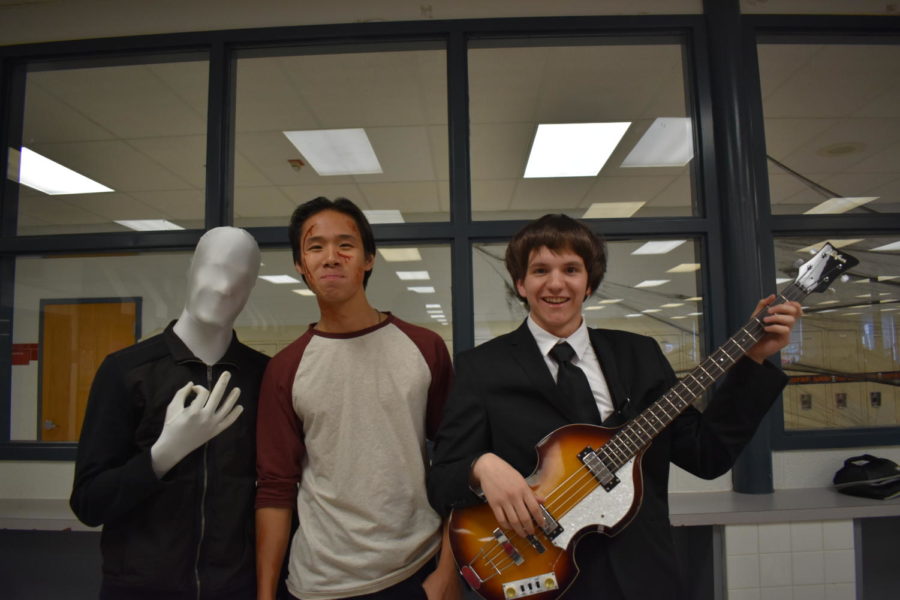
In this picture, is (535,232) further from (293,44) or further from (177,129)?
(177,129)

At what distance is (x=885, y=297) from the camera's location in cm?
247

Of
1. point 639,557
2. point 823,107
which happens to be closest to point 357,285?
point 639,557

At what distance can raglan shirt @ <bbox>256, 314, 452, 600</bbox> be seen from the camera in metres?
1.16

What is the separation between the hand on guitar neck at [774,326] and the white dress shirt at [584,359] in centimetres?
33

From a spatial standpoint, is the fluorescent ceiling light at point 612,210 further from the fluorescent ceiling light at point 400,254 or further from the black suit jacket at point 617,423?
the black suit jacket at point 617,423

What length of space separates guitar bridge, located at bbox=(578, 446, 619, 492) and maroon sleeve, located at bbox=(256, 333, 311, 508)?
0.69m

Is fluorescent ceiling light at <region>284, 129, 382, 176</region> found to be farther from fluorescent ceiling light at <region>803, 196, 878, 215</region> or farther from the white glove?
fluorescent ceiling light at <region>803, 196, 878, 215</region>

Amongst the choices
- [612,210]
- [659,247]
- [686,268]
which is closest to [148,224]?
[612,210]

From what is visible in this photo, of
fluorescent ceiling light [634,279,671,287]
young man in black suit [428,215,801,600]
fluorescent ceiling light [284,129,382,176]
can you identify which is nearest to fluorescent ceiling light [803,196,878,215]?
fluorescent ceiling light [634,279,671,287]

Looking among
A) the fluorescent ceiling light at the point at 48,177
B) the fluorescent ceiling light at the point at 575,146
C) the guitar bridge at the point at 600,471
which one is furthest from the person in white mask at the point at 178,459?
the fluorescent ceiling light at the point at 575,146

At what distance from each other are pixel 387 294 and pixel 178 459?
1.57 metres

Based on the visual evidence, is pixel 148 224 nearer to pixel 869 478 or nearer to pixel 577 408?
pixel 577 408

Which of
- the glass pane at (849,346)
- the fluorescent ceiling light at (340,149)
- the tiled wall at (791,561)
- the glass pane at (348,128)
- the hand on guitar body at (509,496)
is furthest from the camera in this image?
the fluorescent ceiling light at (340,149)

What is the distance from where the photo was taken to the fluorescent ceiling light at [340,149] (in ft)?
10.0
